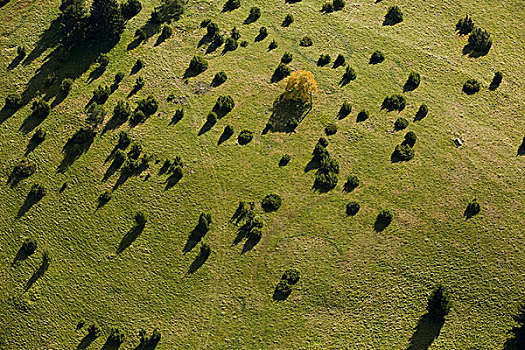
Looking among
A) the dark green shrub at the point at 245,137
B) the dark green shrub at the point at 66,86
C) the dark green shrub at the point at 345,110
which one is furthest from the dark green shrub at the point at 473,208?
the dark green shrub at the point at 66,86

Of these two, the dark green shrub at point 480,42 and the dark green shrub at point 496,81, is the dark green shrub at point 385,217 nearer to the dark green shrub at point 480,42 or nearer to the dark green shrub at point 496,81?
the dark green shrub at point 496,81

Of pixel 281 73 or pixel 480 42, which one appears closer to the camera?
pixel 281 73

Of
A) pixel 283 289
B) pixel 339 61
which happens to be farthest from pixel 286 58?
pixel 283 289

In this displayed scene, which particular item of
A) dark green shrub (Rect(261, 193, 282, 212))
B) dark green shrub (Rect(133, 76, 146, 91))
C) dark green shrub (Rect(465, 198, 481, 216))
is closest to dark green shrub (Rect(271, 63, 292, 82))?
dark green shrub (Rect(133, 76, 146, 91))

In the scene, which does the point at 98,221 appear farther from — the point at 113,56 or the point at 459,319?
the point at 459,319

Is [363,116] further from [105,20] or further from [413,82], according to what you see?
[105,20]

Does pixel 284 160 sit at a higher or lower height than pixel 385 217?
higher
